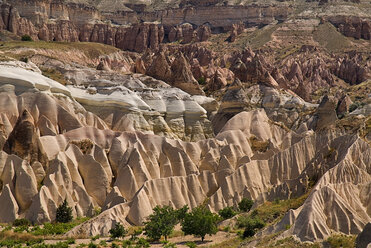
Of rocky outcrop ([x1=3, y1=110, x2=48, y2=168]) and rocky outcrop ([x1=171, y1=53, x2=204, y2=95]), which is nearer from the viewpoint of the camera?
rocky outcrop ([x1=3, y1=110, x2=48, y2=168])

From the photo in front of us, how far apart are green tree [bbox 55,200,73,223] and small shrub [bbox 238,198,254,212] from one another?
483 inches

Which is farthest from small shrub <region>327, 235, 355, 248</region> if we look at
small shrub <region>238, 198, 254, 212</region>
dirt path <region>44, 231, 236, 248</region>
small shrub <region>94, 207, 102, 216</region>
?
small shrub <region>94, 207, 102, 216</region>

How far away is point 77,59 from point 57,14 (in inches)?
2005

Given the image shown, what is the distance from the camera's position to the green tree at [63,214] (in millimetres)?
44281

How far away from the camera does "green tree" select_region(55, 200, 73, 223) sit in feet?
145

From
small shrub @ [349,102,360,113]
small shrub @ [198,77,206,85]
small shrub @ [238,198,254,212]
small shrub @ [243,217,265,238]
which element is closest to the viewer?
small shrub @ [243,217,265,238]

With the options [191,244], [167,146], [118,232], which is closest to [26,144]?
[167,146]

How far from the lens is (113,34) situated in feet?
557

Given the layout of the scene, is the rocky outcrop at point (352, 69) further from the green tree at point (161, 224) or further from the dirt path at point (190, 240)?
the dirt path at point (190, 240)

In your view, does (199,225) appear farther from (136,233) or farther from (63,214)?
(63,214)

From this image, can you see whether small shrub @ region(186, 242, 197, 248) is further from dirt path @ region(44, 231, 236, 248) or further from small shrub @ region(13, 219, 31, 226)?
small shrub @ region(13, 219, 31, 226)

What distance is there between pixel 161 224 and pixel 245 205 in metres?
11.6

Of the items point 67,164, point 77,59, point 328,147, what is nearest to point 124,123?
point 67,164

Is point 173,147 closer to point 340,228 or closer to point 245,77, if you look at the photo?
point 340,228
